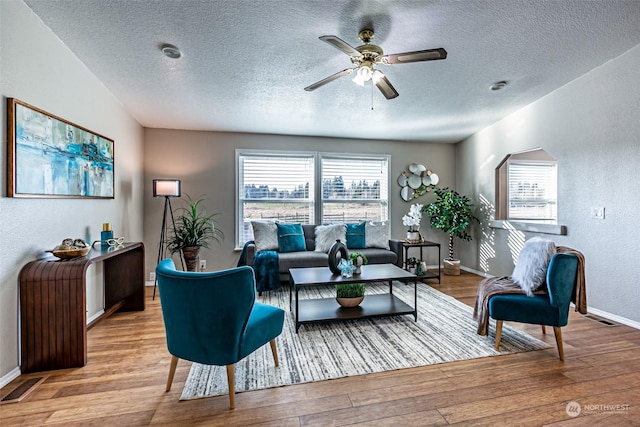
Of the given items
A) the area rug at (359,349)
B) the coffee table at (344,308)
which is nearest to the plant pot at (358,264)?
the coffee table at (344,308)

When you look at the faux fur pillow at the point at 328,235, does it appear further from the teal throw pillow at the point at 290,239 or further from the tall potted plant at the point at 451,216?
the tall potted plant at the point at 451,216

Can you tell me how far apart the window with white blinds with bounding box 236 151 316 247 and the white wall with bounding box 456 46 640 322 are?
10.8 ft

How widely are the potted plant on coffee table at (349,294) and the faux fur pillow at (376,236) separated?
5.93ft

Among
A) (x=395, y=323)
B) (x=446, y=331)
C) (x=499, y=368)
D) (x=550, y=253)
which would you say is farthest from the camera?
(x=395, y=323)

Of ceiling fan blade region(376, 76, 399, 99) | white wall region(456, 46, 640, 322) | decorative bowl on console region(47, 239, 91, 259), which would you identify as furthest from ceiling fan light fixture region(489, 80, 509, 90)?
decorative bowl on console region(47, 239, 91, 259)

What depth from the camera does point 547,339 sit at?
2619 millimetres

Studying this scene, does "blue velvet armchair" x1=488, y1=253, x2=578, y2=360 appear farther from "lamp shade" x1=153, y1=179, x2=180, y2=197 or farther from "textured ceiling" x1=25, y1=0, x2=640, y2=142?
"lamp shade" x1=153, y1=179, x2=180, y2=197

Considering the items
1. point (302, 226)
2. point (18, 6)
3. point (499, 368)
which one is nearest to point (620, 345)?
point (499, 368)

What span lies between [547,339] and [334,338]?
1.89 meters

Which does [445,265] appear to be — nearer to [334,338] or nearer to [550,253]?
[550,253]

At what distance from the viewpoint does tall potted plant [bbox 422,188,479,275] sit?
4816mm

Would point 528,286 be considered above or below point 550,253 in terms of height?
below

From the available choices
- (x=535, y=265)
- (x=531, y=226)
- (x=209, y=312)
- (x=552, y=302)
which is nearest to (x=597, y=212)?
(x=531, y=226)

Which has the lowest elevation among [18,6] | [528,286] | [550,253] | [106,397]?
[106,397]
